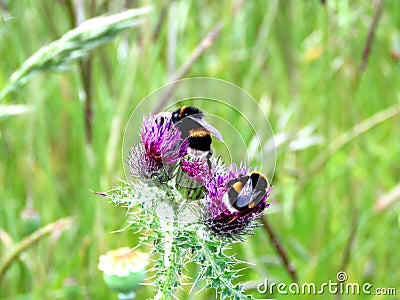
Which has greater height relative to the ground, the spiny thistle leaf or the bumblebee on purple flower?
the spiny thistle leaf

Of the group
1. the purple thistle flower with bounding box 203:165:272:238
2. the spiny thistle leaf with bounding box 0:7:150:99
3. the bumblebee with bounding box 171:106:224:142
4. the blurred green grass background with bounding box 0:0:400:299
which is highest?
the blurred green grass background with bounding box 0:0:400:299

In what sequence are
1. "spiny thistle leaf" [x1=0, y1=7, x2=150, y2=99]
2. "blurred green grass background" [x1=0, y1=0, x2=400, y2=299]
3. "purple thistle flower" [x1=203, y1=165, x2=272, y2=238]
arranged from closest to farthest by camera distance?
1. "purple thistle flower" [x1=203, y1=165, x2=272, y2=238]
2. "spiny thistle leaf" [x1=0, y1=7, x2=150, y2=99]
3. "blurred green grass background" [x1=0, y1=0, x2=400, y2=299]

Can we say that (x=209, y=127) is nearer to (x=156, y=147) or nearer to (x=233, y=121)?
(x=156, y=147)

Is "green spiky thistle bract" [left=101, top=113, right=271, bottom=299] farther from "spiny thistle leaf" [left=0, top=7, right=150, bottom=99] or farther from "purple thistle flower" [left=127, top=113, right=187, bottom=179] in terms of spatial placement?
"spiny thistle leaf" [left=0, top=7, right=150, bottom=99]

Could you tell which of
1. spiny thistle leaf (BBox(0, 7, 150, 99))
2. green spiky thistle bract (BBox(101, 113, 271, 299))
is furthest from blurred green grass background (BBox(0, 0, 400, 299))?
green spiky thistle bract (BBox(101, 113, 271, 299))

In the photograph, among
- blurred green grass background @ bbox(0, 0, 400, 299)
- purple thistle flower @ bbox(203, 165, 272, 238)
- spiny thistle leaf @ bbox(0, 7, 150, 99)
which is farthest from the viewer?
blurred green grass background @ bbox(0, 0, 400, 299)

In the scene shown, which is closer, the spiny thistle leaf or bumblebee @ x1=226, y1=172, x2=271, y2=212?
bumblebee @ x1=226, y1=172, x2=271, y2=212

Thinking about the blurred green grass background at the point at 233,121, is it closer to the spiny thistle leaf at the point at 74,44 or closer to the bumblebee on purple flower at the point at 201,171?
the spiny thistle leaf at the point at 74,44
